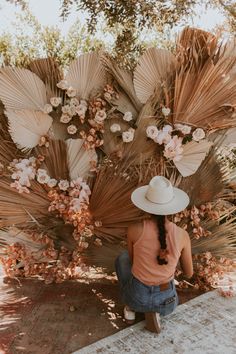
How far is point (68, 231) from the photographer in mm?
3152

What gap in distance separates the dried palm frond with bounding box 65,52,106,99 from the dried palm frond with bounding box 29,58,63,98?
0.09 meters

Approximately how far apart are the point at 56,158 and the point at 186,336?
141 centimetres

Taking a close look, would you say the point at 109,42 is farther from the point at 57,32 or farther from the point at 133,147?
the point at 133,147

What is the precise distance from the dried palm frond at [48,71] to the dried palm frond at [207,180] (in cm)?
109

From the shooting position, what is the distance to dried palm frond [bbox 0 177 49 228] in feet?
9.88

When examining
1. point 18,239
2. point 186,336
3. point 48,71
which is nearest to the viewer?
point 186,336

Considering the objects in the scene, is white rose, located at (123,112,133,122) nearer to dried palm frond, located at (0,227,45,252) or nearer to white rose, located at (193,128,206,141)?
white rose, located at (193,128,206,141)

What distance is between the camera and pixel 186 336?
2.75 metres

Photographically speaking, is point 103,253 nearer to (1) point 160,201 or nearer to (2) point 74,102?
(1) point 160,201

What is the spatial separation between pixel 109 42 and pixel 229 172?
3217mm

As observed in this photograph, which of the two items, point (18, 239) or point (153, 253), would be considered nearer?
point (153, 253)

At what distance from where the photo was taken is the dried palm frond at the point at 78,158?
295 cm

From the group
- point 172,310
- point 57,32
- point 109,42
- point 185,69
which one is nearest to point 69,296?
point 172,310

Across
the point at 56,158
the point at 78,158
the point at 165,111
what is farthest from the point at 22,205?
the point at 165,111
